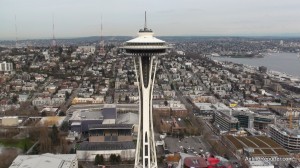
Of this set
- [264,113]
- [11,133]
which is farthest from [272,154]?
[11,133]

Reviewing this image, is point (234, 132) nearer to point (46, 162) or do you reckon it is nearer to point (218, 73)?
point (46, 162)

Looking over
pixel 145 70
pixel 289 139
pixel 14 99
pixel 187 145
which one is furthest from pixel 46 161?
pixel 14 99

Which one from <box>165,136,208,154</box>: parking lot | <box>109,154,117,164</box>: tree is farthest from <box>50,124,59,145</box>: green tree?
<box>165,136,208,154</box>: parking lot

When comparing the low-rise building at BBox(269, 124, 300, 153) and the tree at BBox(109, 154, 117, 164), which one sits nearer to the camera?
the tree at BBox(109, 154, 117, 164)

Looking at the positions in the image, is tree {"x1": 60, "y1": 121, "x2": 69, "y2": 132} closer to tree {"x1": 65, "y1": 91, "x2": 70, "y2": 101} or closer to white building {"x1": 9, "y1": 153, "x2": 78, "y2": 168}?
white building {"x1": 9, "y1": 153, "x2": 78, "y2": 168}

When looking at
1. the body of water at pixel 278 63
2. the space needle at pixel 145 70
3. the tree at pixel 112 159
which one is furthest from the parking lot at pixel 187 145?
the body of water at pixel 278 63

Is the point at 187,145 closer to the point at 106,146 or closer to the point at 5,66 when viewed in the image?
the point at 106,146
